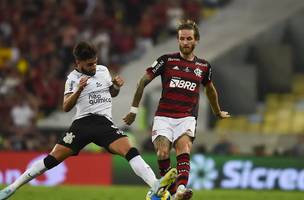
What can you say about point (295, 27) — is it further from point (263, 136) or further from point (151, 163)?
point (151, 163)

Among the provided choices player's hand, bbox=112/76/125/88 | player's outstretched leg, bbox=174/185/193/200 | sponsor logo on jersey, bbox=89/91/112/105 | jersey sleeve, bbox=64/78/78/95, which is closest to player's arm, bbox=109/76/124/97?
player's hand, bbox=112/76/125/88

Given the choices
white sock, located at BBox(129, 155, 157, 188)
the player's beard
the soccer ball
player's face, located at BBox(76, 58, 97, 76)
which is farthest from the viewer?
the player's beard

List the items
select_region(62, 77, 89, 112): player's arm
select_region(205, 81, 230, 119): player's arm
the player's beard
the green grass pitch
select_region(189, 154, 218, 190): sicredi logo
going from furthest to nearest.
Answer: select_region(189, 154, 218, 190): sicredi logo < the green grass pitch < select_region(205, 81, 230, 119): player's arm < the player's beard < select_region(62, 77, 89, 112): player's arm

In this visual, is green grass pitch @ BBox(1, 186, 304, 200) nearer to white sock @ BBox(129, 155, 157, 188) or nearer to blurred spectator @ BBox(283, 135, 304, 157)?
blurred spectator @ BBox(283, 135, 304, 157)

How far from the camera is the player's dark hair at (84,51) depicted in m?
12.9

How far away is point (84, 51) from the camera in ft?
42.3

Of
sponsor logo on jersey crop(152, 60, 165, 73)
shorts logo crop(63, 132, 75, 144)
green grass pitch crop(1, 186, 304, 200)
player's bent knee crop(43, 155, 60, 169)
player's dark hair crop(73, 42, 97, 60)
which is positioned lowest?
green grass pitch crop(1, 186, 304, 200)

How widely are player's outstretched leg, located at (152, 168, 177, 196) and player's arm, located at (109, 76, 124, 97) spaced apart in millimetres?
1458

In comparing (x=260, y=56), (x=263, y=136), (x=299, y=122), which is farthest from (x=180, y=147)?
(x=260, y=56)

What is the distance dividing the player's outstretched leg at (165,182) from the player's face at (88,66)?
179 cm

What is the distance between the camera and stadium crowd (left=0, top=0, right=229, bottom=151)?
26.8 m

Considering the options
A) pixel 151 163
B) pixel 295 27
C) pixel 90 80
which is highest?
pixel 295 27

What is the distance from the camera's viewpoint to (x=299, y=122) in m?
29.1

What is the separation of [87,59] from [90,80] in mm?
353
